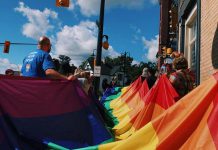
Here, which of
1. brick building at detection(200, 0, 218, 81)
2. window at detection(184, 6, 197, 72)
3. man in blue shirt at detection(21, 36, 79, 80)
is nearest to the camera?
man in blue shirt at detection(21, 36, 79, 80)

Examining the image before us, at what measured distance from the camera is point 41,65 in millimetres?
5660

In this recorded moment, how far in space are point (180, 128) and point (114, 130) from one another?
2966mm

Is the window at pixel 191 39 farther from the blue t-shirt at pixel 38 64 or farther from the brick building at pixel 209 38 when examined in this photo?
the blue t-shirt at pixel 38 64

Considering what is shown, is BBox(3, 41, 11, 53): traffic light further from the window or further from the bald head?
the bald head

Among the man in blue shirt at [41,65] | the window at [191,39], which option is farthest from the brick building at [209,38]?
the man in blue shirt at [41,65]

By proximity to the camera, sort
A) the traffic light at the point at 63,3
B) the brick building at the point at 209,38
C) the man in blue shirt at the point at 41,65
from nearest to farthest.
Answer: the man in blue shirt at the point at 41,65 < the brick building at the point at 209,38 < the traffic light at the point at 63,3

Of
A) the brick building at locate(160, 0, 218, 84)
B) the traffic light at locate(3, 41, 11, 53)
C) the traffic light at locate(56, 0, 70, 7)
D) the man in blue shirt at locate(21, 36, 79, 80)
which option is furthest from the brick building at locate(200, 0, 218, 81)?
the traffic light at locate(3, 41, 11, 53)

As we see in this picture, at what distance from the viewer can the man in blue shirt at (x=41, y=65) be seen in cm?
546

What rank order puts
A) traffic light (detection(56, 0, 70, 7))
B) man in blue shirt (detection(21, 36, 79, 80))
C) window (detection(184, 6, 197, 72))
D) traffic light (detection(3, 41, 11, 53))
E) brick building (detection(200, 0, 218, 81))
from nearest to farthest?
man in blue shirt (detection(21, 36, 79, 80))
brick building (detection(200, 0, 218, 81))
window (detection(184, 6, 197, 72))
traffic light (detection(56, 0, 70, 7))
traffic light (detection(3, 41, 11, 53))

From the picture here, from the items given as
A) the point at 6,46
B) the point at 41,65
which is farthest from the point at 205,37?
the point at 6,46

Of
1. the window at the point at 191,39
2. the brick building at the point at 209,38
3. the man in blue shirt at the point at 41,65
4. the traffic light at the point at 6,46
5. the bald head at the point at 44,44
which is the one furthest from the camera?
the traffic light at the point at 6,46

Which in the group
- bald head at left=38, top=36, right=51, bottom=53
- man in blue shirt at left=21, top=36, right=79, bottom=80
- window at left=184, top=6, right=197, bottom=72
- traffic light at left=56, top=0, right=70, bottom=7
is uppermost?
traffic light at left=56, top=0, right=70, bottom=7

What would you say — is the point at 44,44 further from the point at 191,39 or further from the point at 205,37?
the point at 191,39

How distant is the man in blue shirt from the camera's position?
5.46m
